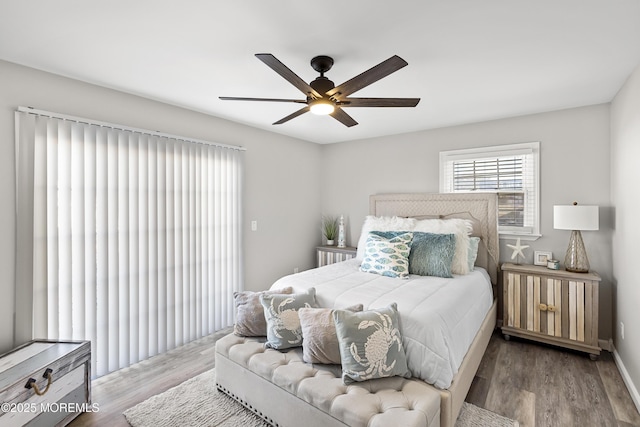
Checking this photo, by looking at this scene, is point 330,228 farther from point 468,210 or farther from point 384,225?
point 468,210

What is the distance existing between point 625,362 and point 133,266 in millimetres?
4220

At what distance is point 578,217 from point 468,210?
→ 1024 mm

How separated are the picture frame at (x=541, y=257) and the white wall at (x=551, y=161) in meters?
0.05

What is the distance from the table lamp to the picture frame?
17cm

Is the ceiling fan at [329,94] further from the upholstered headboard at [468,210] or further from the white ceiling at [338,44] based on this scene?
the upholstered headboard at [468,210]

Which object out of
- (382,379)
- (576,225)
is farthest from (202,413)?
(576,225)

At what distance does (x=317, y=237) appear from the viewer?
4898 mm

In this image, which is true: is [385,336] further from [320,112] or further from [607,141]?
[607,141]

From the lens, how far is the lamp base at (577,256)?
2889 millimetres

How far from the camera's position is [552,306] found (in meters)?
2.93

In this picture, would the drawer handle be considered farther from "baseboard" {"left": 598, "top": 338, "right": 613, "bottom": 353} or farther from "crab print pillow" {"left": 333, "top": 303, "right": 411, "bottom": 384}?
"baseboard" {"left": 598, "top": 338, "right": 613, "bottom": 353}

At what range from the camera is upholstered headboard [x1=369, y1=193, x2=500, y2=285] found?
135 inches

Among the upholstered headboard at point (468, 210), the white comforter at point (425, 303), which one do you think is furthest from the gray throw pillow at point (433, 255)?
the upholstered headboard at point (468, 210)

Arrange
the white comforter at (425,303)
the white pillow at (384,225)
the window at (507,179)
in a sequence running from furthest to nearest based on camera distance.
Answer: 1. the white pillow at (384,225)
2. the window at (507,179)
3. the white comforter at (425,303)
